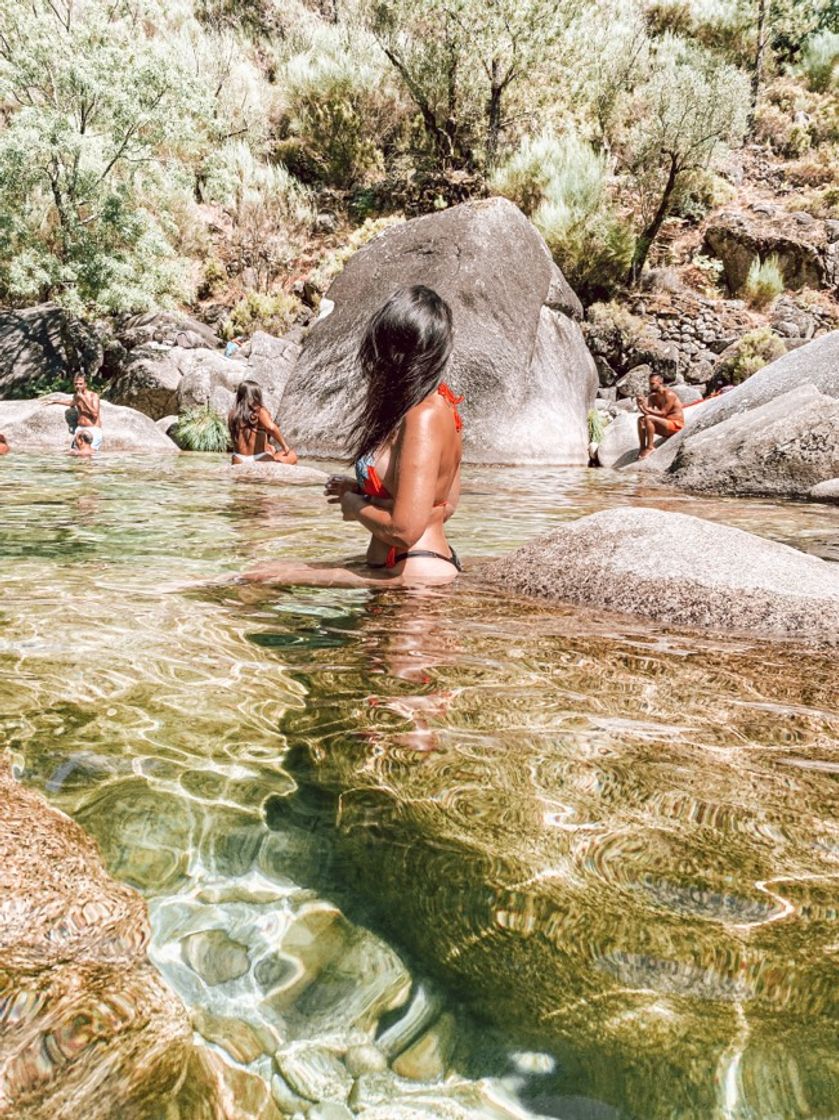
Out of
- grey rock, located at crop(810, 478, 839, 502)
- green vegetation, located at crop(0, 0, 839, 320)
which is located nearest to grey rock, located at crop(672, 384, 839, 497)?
grey rock, located at crop(810, 478, 839, 502)

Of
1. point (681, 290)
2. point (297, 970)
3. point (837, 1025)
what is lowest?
point (297, 970)

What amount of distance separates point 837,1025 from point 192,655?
7.03 feet

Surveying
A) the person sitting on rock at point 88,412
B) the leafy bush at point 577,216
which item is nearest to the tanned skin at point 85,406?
the person sitting on rock at point 88,412

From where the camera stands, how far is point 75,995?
120 cm

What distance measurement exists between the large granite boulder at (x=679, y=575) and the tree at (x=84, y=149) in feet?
58.6

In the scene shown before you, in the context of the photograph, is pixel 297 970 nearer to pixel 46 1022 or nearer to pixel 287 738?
pixel 46 1022

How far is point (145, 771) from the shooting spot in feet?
6.25

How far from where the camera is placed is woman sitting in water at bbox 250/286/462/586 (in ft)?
10.9

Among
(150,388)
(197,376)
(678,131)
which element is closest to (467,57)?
(678,131)

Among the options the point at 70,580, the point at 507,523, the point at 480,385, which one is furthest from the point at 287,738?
the point at 480,385

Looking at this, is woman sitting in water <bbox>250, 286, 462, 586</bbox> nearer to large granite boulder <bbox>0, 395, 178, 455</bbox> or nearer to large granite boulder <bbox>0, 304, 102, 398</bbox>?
large granite boulder <bbox>0, 395, 178, 455</bbox>

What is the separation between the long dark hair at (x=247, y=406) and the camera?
10680 millimetres

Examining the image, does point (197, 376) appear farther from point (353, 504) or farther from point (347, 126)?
point (347, 126)

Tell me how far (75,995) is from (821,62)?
133 ft
